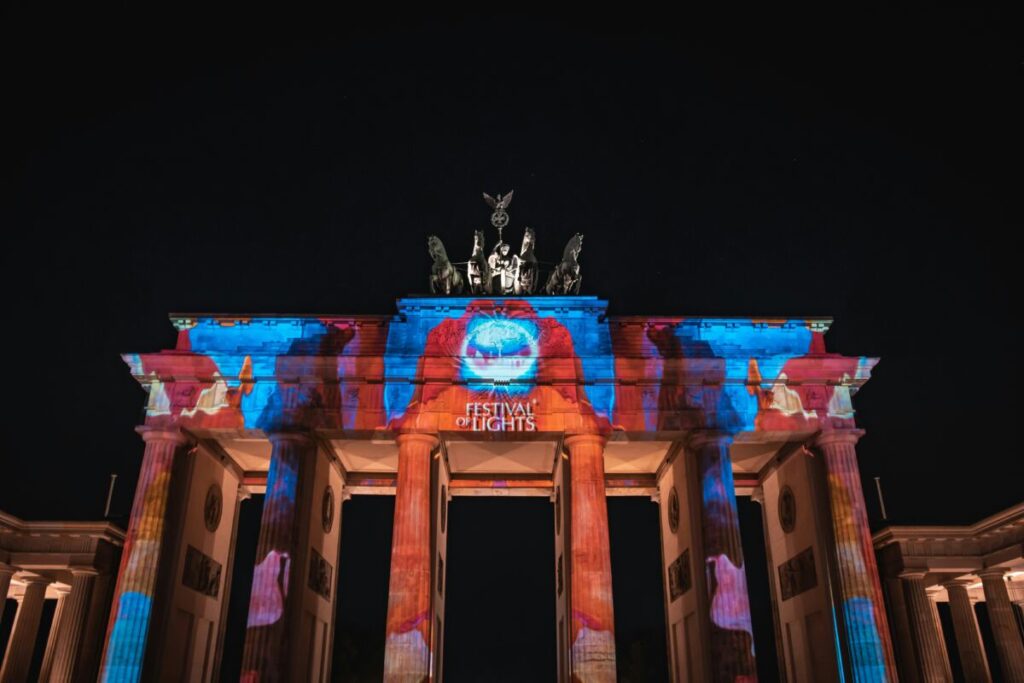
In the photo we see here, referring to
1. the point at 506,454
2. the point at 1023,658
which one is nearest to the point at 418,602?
the point at 506,454

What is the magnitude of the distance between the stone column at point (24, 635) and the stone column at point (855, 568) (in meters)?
35.7

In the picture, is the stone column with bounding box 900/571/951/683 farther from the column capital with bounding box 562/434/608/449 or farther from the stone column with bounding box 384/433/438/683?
the stone column with bounding box 384/433/438/683

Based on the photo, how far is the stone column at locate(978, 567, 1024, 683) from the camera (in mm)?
33094

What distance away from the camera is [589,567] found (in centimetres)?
2953

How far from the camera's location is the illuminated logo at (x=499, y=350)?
32.8 meters

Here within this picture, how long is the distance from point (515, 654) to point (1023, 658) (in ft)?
137

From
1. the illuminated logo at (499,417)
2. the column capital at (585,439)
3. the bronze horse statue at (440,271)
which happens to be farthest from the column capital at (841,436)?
the bronze horse statue at (440,271)

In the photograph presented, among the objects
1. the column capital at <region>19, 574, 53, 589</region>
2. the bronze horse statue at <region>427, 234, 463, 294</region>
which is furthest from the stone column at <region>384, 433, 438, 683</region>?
the column capital at <region>19, 574, 53, 589</region>

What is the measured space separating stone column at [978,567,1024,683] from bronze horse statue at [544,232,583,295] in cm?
2299

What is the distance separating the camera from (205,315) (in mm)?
33719

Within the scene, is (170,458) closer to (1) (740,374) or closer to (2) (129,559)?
(2) (129,559)

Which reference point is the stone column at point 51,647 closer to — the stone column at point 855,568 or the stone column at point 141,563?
the stone column at point 141,563

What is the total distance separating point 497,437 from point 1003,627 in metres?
24.3

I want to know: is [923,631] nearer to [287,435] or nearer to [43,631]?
[287,435]
